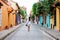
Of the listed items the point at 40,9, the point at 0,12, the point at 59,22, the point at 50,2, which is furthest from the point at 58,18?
the point at 40,9

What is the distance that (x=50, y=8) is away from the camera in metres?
→ 36.6

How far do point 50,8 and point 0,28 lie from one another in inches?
325

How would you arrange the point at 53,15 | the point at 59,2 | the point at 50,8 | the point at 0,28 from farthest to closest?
the point at 53,15 → the point at 50,8 → the point at 0,28 → the point at 59,2

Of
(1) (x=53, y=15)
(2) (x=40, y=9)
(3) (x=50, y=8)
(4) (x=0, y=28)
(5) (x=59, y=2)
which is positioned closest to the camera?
(5) (x=59, y=2)

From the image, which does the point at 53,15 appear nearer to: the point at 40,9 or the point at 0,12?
the point at 0,12

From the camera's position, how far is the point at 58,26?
34594 mm

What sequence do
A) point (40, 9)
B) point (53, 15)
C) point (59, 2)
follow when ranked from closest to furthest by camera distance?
point (59, 2) → point (53, 15) → point (40, 9)

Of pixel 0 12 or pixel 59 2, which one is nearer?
pixel 59 2

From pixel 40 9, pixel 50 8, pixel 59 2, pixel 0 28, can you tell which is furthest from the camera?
pixel 40 9

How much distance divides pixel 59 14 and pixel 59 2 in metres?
3.65

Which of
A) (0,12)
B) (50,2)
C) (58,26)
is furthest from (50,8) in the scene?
(0,12)

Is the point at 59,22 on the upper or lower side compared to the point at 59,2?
lower

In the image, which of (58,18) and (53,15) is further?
(53,15)

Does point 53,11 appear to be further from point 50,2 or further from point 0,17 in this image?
point 0,17
